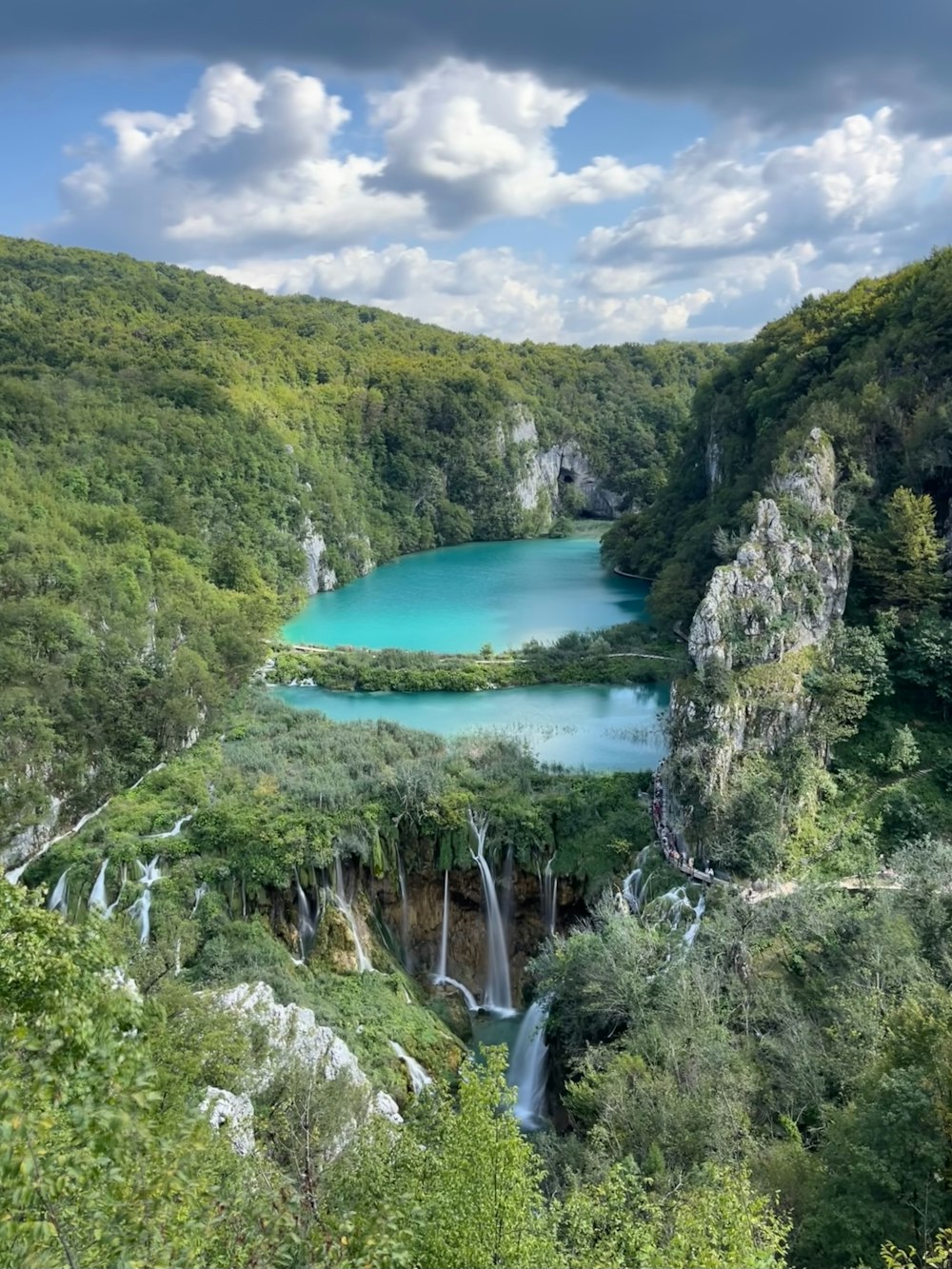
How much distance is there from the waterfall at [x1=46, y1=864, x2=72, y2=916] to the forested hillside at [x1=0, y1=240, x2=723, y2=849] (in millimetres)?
3493

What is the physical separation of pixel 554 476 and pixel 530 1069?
74764 mm

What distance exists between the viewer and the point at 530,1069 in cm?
1574

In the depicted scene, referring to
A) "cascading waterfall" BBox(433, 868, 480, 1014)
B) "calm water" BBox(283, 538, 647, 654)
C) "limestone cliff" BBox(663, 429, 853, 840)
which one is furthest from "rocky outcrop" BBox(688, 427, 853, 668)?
"calm water" BBox(283, 538, 647, 654)

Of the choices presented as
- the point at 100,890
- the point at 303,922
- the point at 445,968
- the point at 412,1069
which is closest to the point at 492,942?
the point at 445,968

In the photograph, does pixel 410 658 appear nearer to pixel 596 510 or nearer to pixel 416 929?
pixel 416 929

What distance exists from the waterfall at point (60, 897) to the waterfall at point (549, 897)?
10160 mm

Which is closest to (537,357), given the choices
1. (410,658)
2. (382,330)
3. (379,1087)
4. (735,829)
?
(382,330)

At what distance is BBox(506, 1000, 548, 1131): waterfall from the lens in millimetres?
15025

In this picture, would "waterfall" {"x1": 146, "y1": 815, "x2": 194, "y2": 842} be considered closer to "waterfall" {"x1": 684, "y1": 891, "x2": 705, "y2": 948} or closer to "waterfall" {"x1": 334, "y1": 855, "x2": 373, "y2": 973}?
"waterfall" {"x1": 334, "y1": 855, "x2": 373, "y2": 973}

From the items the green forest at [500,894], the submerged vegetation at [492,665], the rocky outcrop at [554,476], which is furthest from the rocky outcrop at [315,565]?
the rocky outcrop at [554,476]

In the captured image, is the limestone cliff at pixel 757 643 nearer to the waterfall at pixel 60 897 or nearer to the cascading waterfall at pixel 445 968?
the cascading waterfall at pixel 445 968

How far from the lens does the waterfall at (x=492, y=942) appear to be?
18.7 m

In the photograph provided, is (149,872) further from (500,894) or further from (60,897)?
(500,894)

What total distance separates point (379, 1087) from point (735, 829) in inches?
363
